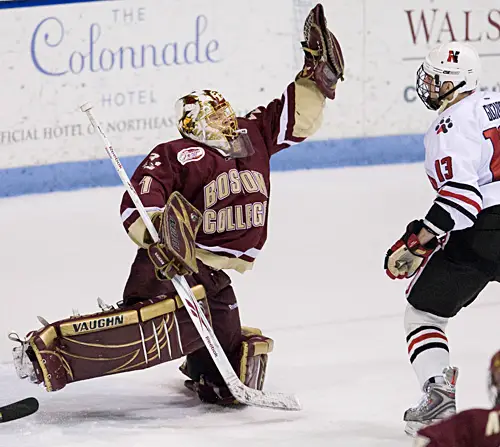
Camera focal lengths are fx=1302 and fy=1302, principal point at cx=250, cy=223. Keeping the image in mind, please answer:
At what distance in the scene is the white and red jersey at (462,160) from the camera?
9.44 feet

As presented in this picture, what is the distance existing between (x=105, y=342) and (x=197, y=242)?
37cm

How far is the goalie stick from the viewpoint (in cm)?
313

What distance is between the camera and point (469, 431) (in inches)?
74.0

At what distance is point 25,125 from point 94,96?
0.35 metres

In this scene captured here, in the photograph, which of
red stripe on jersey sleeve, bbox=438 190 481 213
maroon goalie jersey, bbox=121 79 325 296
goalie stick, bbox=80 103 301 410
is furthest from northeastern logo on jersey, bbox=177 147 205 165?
red stripe on jersey sleeve, bbox=438 190 481 213

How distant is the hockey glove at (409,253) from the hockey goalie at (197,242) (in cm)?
47

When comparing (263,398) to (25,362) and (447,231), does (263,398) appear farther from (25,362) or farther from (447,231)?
(447,231)

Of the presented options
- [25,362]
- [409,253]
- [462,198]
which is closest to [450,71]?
[462,198]

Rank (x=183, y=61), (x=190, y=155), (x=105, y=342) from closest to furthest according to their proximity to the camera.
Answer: (x=105, y=342) → (x=190, y=155) → (x=183, y=61)

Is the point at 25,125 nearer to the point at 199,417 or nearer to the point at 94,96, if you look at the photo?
the point at 94,96

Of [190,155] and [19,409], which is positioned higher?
[190,155]

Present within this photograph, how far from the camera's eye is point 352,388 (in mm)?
3520

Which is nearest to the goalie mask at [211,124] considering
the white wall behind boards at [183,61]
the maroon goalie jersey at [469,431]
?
the maroon goalie jersey at [469,431]

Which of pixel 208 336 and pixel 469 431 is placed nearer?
pixel 469 431
